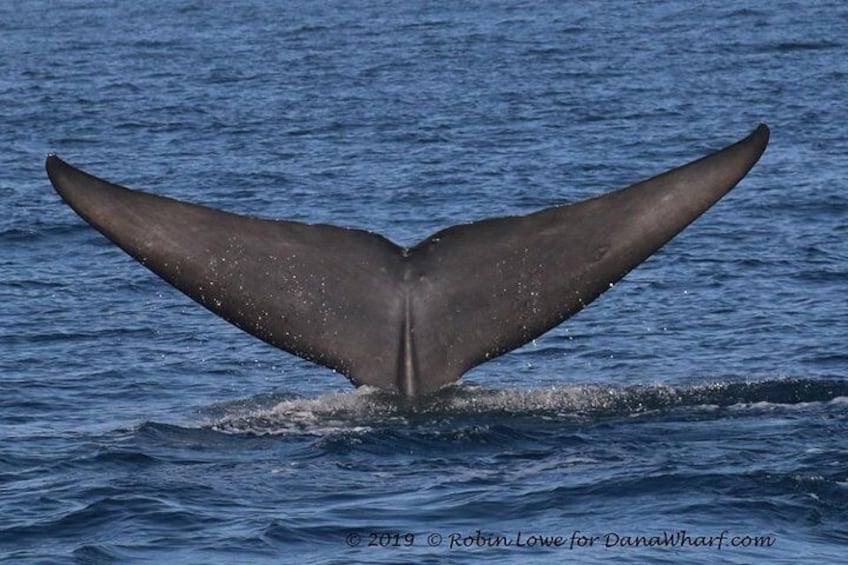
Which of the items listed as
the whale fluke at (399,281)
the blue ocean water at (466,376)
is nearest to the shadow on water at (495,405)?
the blue ocean water at (466,376)

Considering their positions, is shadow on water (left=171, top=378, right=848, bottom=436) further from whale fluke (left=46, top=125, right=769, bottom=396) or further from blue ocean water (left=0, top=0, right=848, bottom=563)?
whale fluke (left=46, top=125, right=769, bottom=396)

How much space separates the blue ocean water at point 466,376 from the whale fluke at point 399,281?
498 mm

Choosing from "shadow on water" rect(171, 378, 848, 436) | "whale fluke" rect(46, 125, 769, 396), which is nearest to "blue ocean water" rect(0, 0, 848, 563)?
"shadow on water" rect(171, 378, 848, 436)

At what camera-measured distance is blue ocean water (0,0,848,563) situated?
11445 millimetres

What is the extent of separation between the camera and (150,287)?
20.3 m

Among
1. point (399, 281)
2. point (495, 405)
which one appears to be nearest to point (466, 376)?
point (495, 405)

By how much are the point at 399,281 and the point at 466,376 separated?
12.9 feet

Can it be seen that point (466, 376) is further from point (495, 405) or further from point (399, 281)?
point (399, 281)

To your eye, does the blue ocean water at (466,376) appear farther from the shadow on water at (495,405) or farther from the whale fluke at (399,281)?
the whale fluke at (399,281)

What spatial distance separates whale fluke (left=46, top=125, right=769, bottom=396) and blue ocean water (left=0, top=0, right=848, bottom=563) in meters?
0.50

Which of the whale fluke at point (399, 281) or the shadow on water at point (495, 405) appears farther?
the shadow on water at point (495, 405)

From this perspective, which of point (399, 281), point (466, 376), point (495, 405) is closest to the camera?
point (399, 281)

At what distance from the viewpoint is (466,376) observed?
52.1 ft

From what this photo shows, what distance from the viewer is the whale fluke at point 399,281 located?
11.8 m
